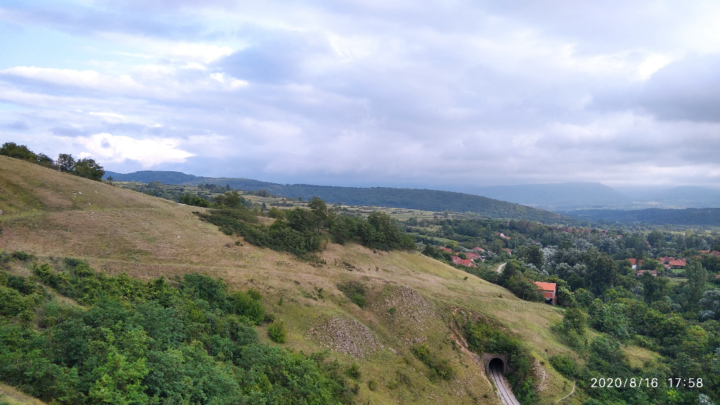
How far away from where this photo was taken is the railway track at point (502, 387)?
108 feet

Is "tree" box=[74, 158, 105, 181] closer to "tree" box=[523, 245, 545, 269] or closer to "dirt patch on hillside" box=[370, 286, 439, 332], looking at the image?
"dirt patch on hillside" box=[370, 286, 439, 332]

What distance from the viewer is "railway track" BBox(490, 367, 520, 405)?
32938 mm

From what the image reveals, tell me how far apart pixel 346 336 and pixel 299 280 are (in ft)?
28.6

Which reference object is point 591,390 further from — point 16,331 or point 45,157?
point 45,157

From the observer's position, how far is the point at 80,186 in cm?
4319

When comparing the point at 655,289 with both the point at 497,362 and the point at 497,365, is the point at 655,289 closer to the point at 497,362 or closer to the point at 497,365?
the point at 497,362

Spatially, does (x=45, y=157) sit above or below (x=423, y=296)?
above

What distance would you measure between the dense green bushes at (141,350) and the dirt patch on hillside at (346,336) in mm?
3910

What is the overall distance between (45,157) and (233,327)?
55.7m

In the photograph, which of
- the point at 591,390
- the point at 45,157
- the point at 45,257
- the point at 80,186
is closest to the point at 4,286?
the point at 45,257

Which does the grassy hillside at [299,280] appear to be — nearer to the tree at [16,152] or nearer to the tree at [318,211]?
the tree at [318,211]

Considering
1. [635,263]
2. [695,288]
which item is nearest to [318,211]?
[695,288]

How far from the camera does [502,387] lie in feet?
116

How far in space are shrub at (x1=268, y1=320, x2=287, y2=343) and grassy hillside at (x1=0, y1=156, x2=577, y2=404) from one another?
39.9 inches
